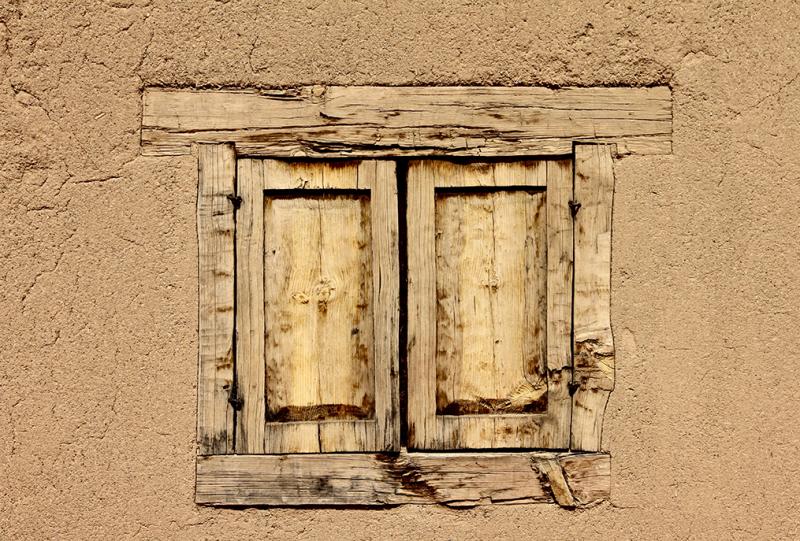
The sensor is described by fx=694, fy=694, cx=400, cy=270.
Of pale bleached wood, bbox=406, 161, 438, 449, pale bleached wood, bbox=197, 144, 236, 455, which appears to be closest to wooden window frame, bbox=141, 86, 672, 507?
pale bleached wood, bbox=197, 144, 236, 455

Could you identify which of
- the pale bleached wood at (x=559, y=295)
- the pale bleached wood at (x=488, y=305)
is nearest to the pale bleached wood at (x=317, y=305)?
the pale bleached wood at (x=488, y=305)

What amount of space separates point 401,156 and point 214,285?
0.75 meters

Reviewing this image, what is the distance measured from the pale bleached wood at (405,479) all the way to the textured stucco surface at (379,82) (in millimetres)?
52

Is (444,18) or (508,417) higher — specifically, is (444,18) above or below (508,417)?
above

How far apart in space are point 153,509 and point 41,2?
1.70 m

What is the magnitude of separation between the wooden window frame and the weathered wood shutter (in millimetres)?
49

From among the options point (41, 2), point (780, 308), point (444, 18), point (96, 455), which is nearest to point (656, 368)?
point (780, 308)

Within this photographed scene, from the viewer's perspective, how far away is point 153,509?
7.50 ft

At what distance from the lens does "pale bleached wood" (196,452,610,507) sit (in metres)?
2.30

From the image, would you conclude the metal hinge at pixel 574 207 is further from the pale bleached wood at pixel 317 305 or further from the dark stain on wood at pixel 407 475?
the dark stain on wood at pixel 407 475

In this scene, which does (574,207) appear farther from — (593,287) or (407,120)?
(407,120)

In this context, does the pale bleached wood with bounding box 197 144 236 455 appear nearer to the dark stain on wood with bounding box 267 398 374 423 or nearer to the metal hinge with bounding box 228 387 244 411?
the metal hinge with bounding box 228 387 244 411

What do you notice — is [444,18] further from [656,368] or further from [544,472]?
[544,472]

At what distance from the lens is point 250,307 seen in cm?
230
